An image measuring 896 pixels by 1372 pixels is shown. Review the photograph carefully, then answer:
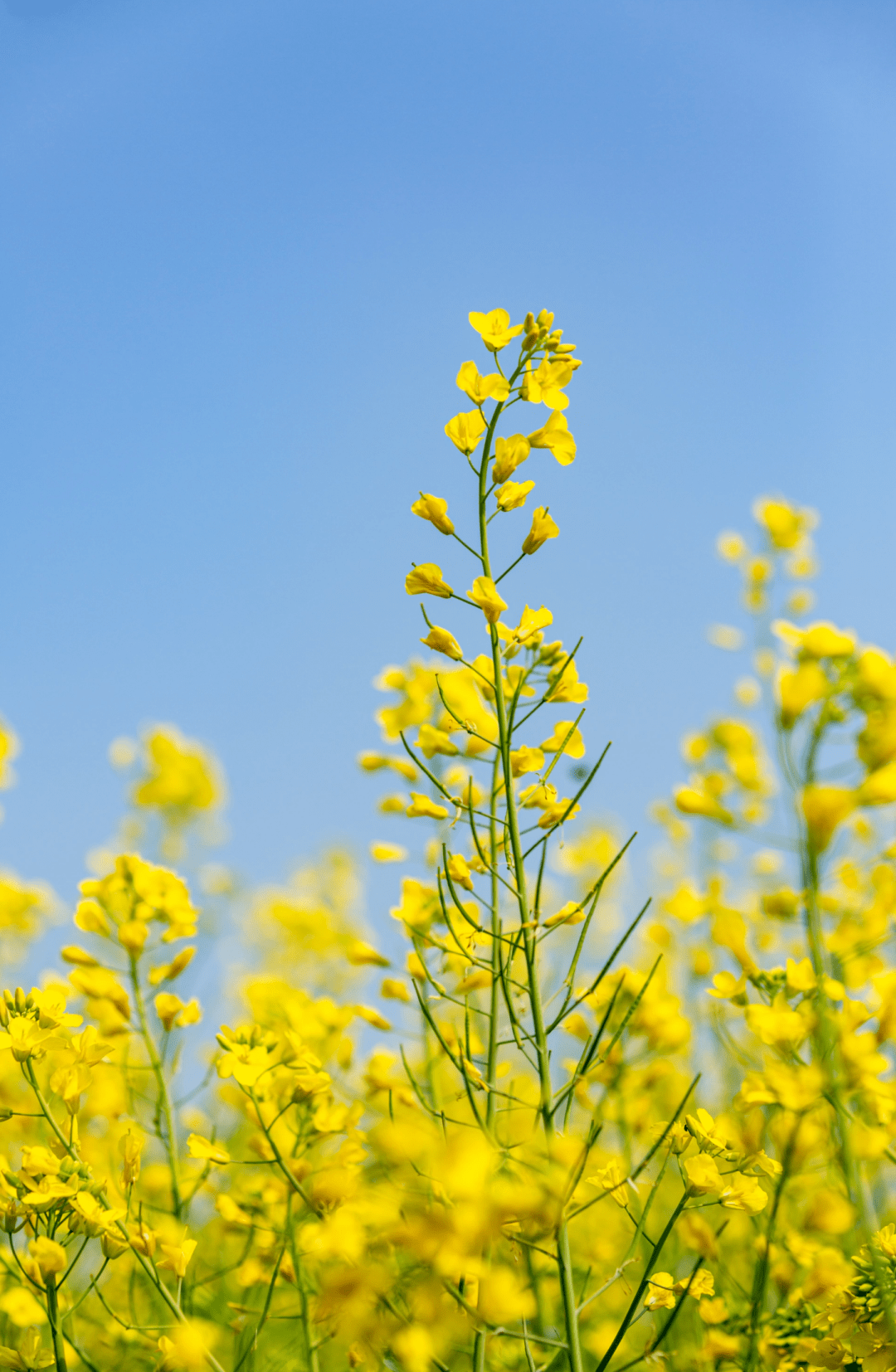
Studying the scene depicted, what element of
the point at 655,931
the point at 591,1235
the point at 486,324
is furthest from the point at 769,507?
the point at 591,1235

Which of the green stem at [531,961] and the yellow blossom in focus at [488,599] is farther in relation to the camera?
the yellow blossom in focus at [488,599]

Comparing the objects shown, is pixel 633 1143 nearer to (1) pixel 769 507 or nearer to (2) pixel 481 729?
(2) pixel 481 729

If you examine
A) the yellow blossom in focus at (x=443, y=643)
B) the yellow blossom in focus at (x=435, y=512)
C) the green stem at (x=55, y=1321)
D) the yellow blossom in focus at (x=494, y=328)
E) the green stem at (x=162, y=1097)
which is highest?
the yellow blossom in focus at (x=494, y=328)

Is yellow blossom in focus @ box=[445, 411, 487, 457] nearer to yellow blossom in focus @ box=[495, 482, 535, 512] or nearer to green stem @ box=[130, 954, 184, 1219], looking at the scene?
yellow blossom in focus @ box=[495, 482, 535, 512]

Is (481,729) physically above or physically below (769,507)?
below

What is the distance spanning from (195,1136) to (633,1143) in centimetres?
154

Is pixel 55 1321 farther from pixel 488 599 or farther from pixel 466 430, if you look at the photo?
pixel 466 430

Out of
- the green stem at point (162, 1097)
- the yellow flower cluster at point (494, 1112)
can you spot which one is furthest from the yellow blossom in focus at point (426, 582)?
the green stem at point (162, 1097)

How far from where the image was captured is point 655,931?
11.0 feet

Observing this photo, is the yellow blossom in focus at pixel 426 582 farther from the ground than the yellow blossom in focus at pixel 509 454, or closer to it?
closer to it

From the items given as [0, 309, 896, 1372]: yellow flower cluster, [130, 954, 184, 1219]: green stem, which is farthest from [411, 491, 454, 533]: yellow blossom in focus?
[130, 954, 184, 1219]: green stem

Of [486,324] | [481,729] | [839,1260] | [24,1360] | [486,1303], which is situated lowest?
[24,1360]

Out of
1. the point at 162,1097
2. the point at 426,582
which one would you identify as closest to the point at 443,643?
the point at 426,582

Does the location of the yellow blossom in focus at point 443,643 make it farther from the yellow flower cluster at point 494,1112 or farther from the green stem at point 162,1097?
the green stem at point 162,1097
